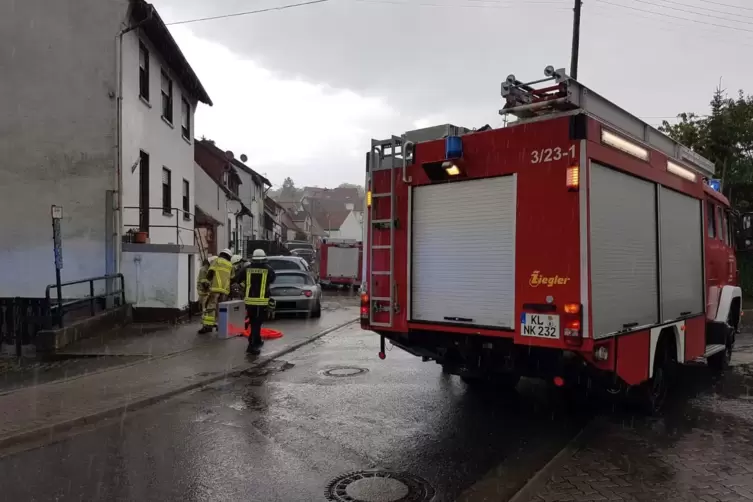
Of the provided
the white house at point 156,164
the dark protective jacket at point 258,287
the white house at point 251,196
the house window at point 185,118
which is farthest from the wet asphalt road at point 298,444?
the white house at point 251,196

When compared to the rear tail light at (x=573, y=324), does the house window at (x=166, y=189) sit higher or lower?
higher

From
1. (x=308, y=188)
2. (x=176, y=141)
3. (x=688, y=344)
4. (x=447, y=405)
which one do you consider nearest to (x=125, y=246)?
(x=176, y=141)

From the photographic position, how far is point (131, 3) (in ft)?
45.2

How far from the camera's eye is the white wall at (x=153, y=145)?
549 inches

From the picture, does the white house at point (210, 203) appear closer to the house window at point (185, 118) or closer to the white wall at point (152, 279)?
the house window at point (185, 118)

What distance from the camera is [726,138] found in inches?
949

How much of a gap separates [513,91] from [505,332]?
87.7 inches

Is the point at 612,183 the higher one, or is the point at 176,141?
the point at 176,141

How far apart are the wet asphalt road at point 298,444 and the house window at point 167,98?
1218 cm

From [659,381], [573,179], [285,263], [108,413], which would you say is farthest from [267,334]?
[573,179]

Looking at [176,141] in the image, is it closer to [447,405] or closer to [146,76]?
[146,76]

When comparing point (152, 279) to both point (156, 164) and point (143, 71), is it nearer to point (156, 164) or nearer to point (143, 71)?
point (156, 164)

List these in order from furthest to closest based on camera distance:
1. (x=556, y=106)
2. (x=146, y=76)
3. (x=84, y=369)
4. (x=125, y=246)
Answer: (x=146, y=76) < (x=125, y=246) < (x=84, y=369) < (x=556, y=106)

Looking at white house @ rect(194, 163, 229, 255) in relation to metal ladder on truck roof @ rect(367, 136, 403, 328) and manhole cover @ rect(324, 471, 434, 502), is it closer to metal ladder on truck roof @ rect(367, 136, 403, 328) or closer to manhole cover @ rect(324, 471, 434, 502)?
metal ladder on truck roof @ rect(367, 136, 403, 328)
